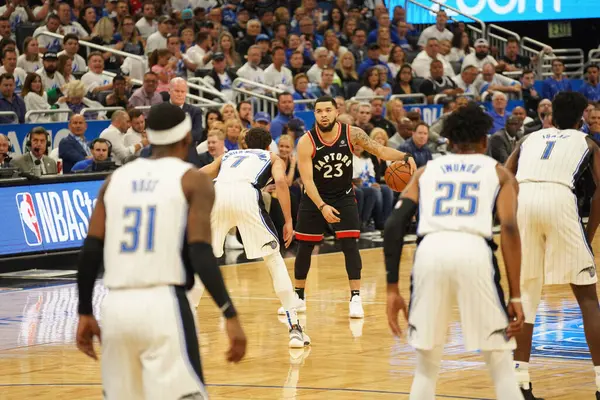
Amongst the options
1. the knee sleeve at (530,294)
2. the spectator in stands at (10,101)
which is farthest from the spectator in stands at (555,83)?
the knee sleeve at (530,294)

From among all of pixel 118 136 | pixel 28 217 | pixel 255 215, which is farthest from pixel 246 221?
pixel 118 136

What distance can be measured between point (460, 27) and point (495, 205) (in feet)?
68.1

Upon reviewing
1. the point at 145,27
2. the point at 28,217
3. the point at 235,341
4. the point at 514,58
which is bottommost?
the point at 28,217

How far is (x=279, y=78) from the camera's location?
869 inches

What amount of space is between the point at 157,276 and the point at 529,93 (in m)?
20.3

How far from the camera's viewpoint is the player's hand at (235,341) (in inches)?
216

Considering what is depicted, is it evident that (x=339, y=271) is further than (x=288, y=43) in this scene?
No

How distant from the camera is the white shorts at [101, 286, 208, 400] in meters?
5.44

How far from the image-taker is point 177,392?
5.45 metres

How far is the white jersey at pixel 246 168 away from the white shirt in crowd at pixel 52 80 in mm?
8942

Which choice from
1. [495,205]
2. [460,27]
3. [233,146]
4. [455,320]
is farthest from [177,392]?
[460,27]

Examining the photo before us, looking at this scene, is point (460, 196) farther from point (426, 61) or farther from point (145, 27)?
point (426, 61)

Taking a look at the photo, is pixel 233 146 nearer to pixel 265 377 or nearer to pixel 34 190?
pixel 34 190

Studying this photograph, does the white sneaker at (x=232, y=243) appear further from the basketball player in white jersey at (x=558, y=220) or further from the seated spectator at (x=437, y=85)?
the basketball player in white jersey at (x=558, y=220)
